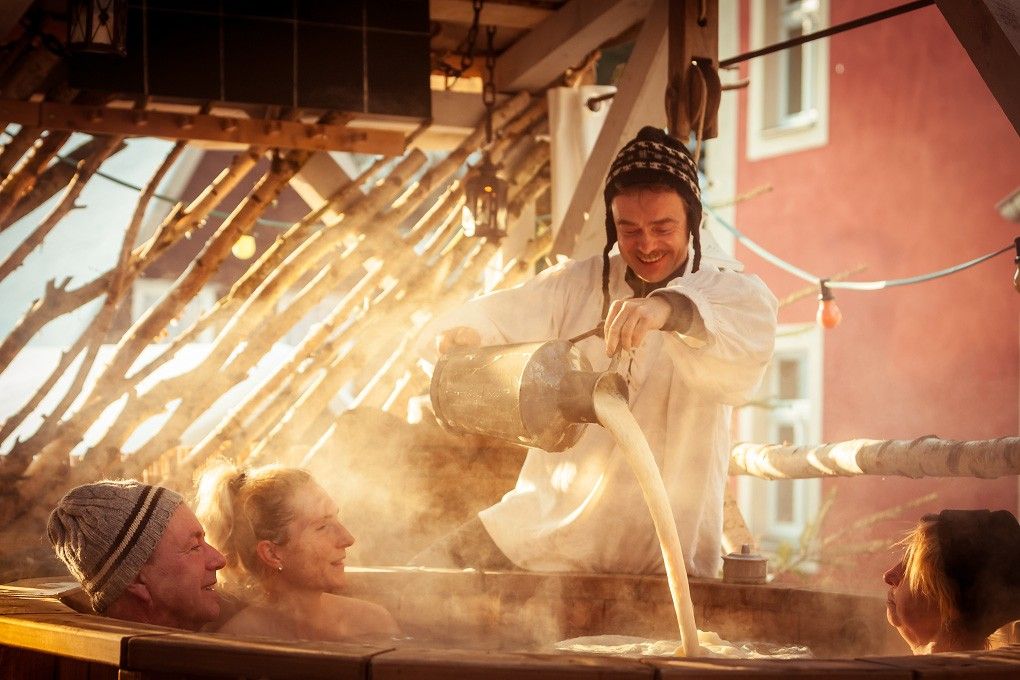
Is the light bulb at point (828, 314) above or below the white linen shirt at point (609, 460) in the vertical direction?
above

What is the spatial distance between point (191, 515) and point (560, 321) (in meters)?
1.19

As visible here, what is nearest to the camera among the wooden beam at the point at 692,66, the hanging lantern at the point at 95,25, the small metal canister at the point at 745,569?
the small metal canister at the point at 745,569

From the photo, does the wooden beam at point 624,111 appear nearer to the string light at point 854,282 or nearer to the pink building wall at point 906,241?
the string light at point 854,282

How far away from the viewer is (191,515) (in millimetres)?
2398

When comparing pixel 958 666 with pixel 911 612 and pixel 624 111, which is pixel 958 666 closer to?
pixel 911 612

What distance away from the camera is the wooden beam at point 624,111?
3961 millimetres

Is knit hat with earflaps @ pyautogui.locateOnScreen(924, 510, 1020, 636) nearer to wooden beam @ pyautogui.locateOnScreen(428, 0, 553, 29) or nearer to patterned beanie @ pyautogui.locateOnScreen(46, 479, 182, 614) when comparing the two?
patterned beanie @ pyautogui.locateOnScreen(46, 479, 182, 614)

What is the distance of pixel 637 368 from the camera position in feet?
9.94

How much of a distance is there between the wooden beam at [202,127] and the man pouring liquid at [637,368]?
1725 millimetres

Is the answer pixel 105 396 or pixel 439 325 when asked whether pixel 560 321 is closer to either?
pixel 439 325

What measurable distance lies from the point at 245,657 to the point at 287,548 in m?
1.01

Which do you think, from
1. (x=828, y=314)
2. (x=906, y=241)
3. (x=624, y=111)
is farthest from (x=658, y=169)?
(x=906, y=241)

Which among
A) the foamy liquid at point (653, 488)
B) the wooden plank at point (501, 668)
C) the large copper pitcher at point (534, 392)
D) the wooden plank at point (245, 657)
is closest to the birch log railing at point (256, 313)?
the large copper pitcher at point (534, 392)

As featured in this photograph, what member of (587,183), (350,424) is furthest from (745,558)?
(350,424)
